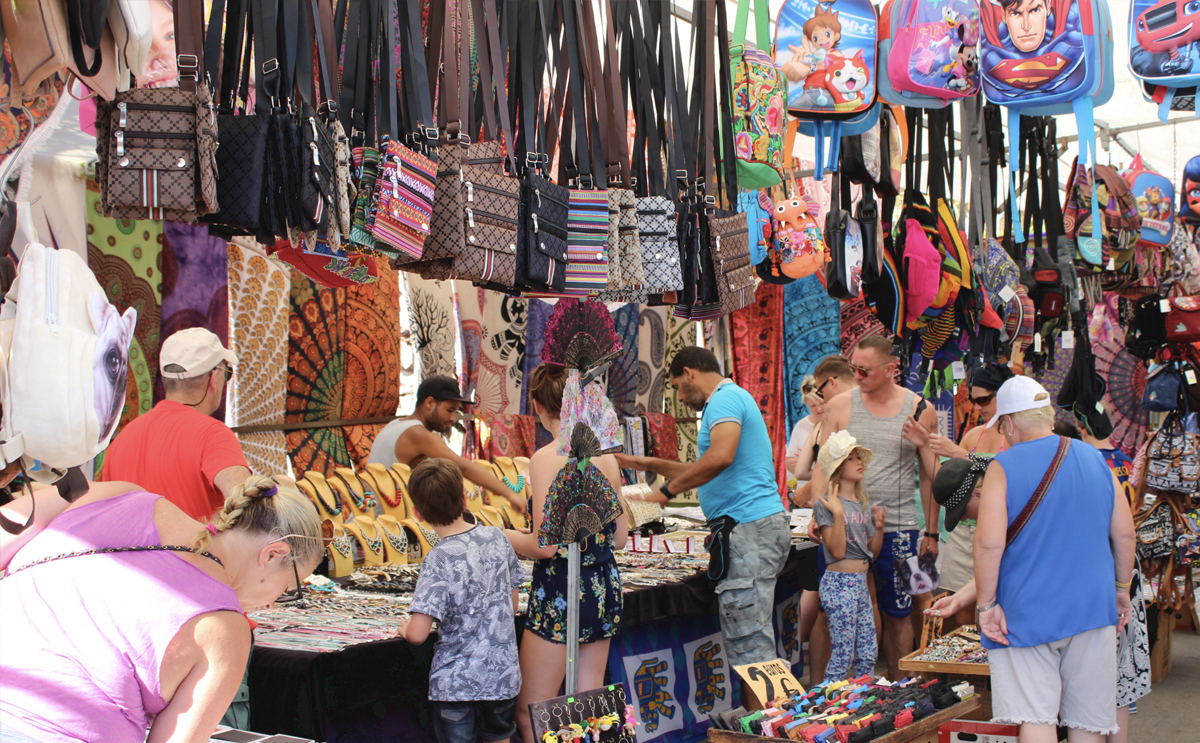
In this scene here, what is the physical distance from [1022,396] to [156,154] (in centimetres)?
284

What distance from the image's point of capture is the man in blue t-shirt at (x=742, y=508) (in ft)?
13.5

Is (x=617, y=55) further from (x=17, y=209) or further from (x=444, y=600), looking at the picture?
(x=17, y=209)

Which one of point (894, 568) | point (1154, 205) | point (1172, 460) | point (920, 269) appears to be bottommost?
point (894, 568)

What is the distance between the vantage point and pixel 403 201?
2367mm

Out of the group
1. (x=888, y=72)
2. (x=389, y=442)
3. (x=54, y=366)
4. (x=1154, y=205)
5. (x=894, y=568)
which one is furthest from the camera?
(x=1154, y=205)

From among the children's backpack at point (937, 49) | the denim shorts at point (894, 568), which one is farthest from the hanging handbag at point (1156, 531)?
the children's backpack at point (937, 49)

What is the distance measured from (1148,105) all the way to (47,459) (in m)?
8.55

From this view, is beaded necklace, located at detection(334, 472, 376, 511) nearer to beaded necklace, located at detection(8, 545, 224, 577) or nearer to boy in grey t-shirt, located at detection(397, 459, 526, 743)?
boy in grey t-shirt, located at detection(397, 459, 526, 743)

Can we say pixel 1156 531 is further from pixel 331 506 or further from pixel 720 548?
pixel 331 506

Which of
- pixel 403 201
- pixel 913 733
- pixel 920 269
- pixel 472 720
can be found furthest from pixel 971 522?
pixel 403 201

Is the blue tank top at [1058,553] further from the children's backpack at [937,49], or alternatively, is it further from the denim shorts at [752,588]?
the children's backpack at [937,49]

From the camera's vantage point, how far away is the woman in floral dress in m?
3.30

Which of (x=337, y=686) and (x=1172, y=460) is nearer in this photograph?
(x=337, y=686)

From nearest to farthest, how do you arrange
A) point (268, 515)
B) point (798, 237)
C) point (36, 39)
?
point (36, 39)
point (268, 515)
point (798, 237)
